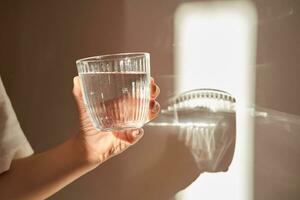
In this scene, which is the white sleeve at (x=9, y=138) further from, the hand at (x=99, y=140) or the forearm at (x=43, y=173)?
the hand at (x=99, y=140)

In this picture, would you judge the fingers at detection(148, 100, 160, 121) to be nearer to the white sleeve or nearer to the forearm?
the forearm

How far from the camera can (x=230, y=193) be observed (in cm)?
74

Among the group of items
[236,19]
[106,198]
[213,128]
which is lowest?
[106,198]

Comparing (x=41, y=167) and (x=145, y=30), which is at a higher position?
(x=145, y=30)

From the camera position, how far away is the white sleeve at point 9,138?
681mm

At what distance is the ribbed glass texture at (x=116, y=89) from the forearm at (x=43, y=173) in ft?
0.42

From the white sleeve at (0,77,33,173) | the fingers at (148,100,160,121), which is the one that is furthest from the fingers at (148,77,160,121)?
the white sleeve at (0,77,33,173)

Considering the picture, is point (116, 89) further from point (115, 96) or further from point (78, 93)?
point (78, 93)

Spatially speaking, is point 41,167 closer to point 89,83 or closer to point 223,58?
point 89,83

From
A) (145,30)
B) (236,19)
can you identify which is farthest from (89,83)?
(236,19)

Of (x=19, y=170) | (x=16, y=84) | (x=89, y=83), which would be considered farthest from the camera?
(x=16, y=84)

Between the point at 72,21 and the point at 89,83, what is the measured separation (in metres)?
0.25

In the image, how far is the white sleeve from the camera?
0.68 metres

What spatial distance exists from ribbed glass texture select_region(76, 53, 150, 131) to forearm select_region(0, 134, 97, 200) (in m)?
0.13
